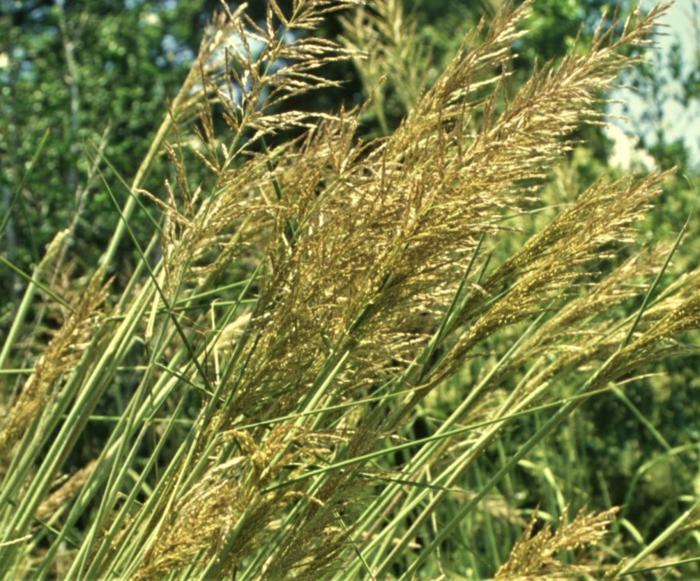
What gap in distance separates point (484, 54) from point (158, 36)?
1057cm

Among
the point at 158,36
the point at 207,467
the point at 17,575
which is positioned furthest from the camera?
the point at 158,36

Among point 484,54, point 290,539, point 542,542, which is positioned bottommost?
point 542,542

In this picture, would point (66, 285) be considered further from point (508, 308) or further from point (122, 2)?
point (122, 2)

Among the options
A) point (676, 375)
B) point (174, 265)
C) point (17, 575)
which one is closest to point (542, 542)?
point (174, 265)

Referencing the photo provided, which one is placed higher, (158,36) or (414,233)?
(414,233)

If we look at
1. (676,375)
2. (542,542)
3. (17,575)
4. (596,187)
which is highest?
(596,187)

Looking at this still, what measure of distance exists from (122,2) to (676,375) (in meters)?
7.90

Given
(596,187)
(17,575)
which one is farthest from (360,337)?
→ (17,575)

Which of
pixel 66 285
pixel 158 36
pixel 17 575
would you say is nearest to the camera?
pixel 17 575

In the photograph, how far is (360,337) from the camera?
1648 mm

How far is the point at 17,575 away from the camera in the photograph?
8.87 ft

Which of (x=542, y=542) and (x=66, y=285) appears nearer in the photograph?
(x=542, y=542)

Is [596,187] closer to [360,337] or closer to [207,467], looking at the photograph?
[360,337]

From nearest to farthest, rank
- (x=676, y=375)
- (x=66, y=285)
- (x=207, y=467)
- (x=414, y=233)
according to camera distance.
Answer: (x=414, y=233) < (x=207, y=467) < (x=66, y=285) < (x=676, y=375)
